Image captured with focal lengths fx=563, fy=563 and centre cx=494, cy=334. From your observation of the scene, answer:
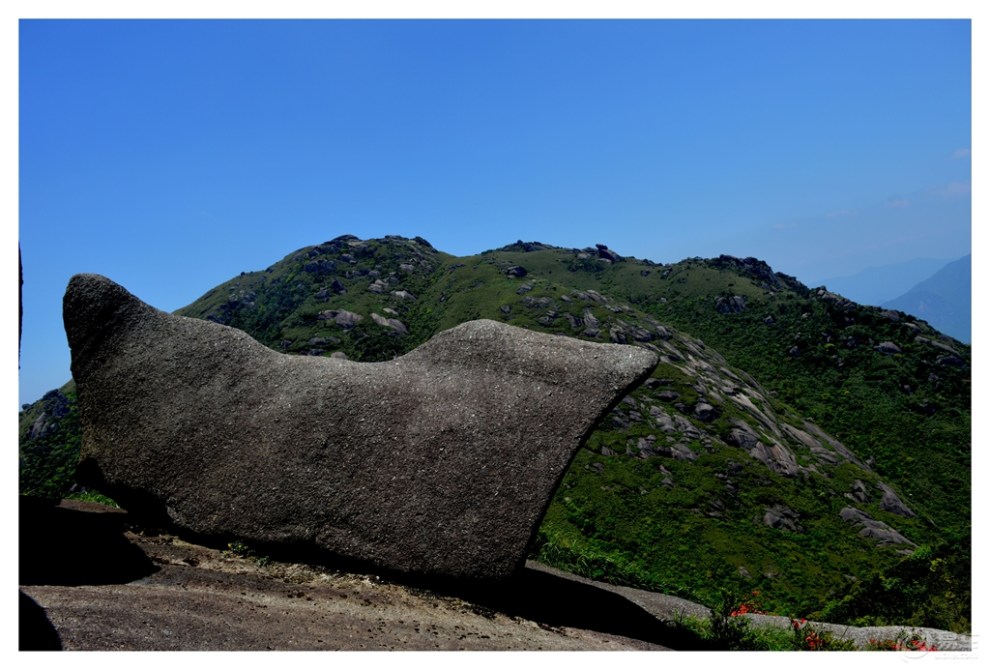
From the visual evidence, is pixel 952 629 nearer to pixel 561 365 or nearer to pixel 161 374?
pixel 561 365

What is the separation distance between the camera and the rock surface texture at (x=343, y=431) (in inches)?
452

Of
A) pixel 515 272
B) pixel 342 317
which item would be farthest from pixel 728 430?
pixel 515 272

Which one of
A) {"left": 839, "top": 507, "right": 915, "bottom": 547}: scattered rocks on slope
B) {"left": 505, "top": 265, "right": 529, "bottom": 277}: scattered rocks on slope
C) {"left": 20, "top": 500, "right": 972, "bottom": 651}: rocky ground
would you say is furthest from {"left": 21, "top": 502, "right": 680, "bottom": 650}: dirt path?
{"left": 505, "top": 265, "right": 529, "bottom": 277}: scattered rocks on slope

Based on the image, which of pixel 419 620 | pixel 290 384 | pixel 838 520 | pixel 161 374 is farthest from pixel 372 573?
pixel 838 520

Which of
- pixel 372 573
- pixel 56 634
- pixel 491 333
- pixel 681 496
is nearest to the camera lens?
pixel 56 634

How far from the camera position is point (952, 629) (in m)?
13.9

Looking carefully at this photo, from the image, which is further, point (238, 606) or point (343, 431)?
point (343, 431)

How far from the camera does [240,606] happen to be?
9.76 m

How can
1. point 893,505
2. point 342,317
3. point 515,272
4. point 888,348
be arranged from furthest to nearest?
point 515,272
point 342,317
point 888,348
point 893,505

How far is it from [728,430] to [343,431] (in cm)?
3710

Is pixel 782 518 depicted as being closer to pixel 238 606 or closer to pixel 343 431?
pixel 343 431

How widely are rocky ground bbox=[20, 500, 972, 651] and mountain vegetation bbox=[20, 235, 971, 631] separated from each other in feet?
25.1

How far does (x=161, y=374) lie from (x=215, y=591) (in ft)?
17.8

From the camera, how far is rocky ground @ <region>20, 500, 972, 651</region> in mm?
8148
